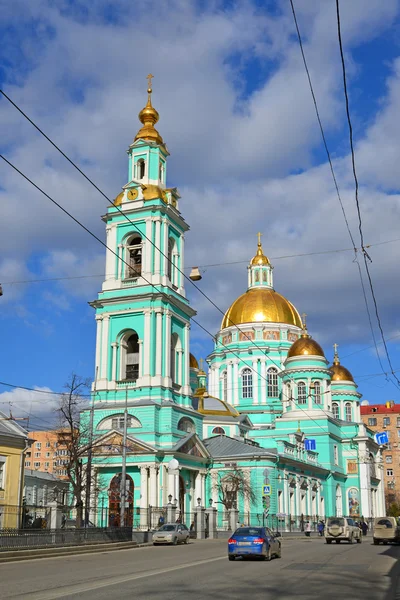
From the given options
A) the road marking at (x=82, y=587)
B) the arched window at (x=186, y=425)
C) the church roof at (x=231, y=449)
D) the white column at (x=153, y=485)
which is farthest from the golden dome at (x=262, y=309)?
the road marking at (x=82, y=587)

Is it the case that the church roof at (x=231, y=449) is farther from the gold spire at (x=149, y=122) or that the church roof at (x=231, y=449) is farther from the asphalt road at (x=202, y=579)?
the asphalt road at (x=202, y=579)

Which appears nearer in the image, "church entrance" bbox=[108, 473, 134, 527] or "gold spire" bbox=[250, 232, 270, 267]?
"church entrance" bbox=[108, 473, 134, 527]

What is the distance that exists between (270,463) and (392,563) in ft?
115

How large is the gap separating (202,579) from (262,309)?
239 ft

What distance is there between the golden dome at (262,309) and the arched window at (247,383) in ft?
19.6

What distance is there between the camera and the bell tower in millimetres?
47438

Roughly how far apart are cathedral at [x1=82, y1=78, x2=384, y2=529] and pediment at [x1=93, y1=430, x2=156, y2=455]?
Result: 0.07 metres

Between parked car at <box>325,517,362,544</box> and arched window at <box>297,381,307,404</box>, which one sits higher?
arched window at <box>297,381,307,404</box>

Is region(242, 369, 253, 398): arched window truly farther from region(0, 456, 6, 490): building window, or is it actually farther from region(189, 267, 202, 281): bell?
region(189, 267, 202, 281): bell

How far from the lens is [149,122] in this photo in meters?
54.7

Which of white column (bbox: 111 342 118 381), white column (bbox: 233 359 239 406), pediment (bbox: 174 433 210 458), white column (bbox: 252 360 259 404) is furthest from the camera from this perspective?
white column (bbox: 233 359 239 406)

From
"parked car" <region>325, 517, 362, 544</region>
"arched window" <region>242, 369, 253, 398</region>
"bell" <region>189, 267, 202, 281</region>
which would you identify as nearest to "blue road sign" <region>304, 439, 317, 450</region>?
"arched window" <region>242, 369, 253, 398</region>

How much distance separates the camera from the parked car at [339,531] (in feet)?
115

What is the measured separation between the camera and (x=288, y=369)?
249 ft
